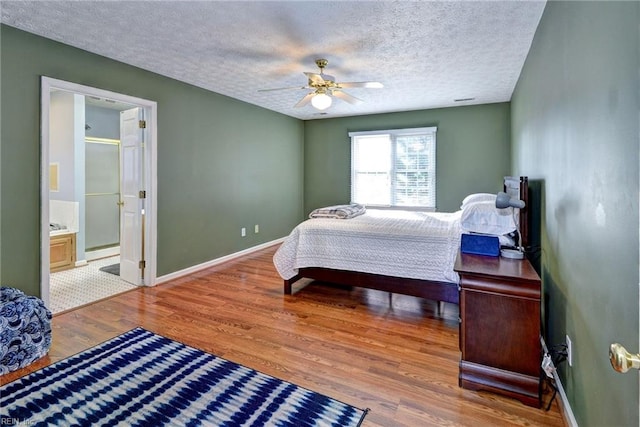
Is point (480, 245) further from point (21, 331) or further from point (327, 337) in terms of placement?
point (21, 331)

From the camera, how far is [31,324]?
225cm

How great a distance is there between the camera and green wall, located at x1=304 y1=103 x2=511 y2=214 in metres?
5.16

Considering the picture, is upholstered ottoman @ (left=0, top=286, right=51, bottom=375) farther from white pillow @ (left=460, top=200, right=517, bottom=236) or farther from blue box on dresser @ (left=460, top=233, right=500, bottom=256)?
white pillow @ (left=460, top=200, right=517, bottom=236)

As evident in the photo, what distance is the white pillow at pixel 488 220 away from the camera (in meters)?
2.42

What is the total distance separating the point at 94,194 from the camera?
5617 millimetres

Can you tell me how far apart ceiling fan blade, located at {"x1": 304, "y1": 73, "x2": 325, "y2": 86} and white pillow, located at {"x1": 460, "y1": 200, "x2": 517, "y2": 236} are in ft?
6.06

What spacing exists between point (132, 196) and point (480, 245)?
3.78 m

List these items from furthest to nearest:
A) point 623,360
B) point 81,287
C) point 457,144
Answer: point 457,144 < point 81,287 < point 623,360

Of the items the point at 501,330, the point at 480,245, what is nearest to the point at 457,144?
the point at 480,245

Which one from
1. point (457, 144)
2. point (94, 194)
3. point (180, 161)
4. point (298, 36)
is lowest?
point (94, 194)

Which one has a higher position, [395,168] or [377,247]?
[395,168]

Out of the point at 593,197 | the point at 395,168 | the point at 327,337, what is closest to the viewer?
the point at 593,197

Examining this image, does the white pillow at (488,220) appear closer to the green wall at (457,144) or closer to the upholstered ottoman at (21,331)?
the green wall at (457,144)

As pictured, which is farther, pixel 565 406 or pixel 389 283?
pixel 389 283
